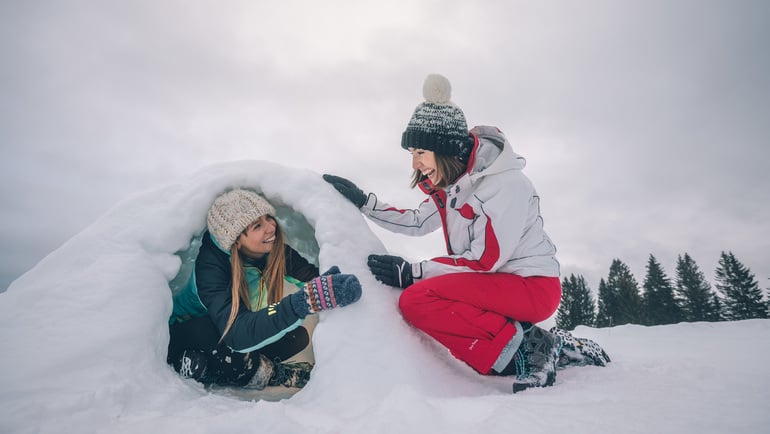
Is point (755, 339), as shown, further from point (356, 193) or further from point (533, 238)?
point (356, 193)

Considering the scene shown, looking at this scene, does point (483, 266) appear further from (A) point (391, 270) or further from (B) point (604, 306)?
(B) point (604, 306)

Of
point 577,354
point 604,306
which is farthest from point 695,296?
point 577,354

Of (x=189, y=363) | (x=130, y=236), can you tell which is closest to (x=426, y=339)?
(x=189, y=363)

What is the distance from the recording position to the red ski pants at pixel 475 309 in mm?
1957

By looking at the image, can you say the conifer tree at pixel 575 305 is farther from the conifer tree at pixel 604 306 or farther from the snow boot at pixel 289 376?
the snow boot at pixel 289 376

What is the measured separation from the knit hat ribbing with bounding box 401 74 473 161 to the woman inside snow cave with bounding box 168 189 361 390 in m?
0.97

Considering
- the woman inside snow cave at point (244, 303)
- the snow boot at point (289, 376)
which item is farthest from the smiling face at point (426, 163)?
the snow boot at point (289, 376)

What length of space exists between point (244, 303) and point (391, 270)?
920mm

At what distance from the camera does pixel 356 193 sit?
2662 millimetres

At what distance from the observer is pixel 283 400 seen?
164 cm

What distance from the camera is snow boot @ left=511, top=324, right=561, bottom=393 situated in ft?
6.21

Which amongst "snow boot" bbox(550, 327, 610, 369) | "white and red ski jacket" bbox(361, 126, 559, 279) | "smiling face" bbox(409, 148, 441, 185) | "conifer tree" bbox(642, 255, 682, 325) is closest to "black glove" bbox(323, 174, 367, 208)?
"smiling face" bbox(409, 148, 441, 185)

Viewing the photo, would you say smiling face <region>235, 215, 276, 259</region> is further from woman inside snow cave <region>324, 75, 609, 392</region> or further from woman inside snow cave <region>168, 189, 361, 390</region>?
woman inside snow cave <region>324, 75, 609, 392</region>

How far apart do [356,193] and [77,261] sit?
1.64 meters
